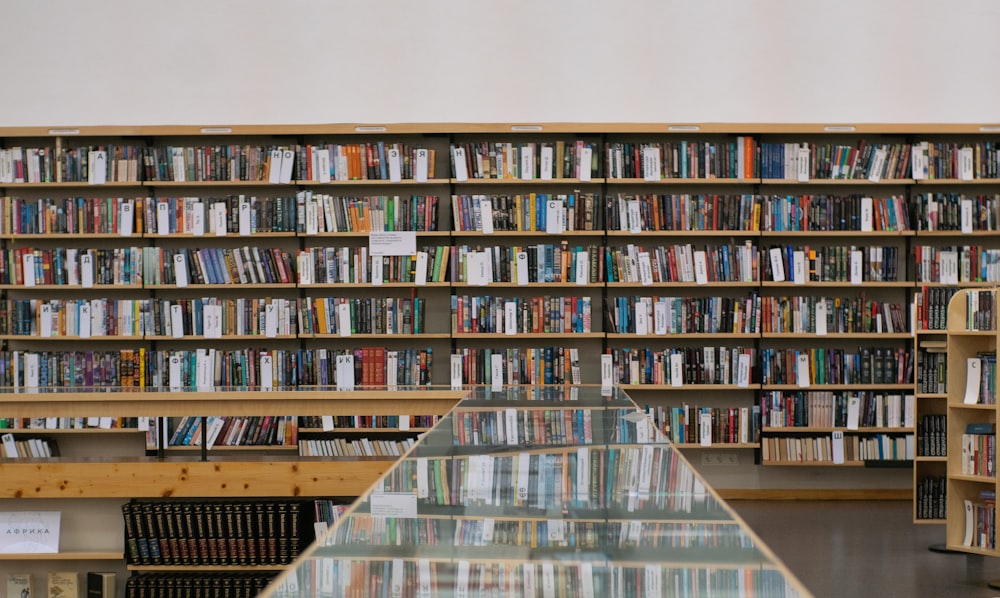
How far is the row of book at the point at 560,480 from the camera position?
6.12ft

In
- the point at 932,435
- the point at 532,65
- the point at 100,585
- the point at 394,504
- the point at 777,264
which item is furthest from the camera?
the point at 532,65

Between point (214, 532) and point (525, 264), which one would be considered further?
point (525, 264)

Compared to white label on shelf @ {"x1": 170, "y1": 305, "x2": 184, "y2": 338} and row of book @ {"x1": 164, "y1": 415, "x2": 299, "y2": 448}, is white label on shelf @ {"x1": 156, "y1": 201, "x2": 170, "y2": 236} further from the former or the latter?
row of book @ {"x1": 164, "y1": 415, "x2": 299, "y2": 448}

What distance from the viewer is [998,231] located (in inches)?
255

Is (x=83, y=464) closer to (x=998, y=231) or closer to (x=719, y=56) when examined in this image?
(x=719, y=56)

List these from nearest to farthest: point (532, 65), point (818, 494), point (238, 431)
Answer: point (238, 431), point (818, 494), point (532, 65)

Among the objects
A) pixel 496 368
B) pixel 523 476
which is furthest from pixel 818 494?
pixel 523 476

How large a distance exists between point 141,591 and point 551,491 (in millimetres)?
2810

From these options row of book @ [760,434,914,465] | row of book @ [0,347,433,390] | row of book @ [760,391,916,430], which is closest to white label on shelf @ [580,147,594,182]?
row of book @ [0,347,433,390]

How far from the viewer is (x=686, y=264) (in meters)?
6.55

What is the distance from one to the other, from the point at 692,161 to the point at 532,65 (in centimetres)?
125

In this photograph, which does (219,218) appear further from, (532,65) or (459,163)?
(532,65)

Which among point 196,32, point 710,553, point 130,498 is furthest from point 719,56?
point 710,553

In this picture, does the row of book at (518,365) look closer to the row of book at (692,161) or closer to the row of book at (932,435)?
the row of book at (692,161)
